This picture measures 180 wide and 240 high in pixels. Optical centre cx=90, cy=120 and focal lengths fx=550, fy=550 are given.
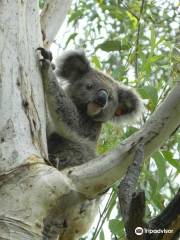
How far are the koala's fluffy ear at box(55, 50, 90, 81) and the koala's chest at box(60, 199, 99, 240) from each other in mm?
1005

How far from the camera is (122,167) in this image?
1.80 metres

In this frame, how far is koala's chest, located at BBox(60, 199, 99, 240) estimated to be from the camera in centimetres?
244

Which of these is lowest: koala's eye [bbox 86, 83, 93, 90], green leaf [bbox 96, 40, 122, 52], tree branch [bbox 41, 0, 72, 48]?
koala's eye [bbox 86, 83, 93, 90]

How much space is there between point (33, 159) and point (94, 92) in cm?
162

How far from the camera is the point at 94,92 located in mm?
3322

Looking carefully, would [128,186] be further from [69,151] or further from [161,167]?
[69,151]

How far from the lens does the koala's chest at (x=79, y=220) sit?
2.44 meters

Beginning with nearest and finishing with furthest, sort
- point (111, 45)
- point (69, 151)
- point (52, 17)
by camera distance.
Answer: point (52, 17) < point (69, 151) < point (111, 45)

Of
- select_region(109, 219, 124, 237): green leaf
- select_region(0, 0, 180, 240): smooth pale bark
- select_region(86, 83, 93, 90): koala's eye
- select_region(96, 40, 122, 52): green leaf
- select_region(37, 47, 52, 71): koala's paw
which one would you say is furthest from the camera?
select_region(86, 83, 93, 90): koala's eye

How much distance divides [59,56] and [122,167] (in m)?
1.54

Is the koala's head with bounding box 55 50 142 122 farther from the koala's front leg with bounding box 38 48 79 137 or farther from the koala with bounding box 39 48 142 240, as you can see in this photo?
the koala's front leg with bounding box 38 48 79 137

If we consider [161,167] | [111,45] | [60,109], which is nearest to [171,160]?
[161,167]

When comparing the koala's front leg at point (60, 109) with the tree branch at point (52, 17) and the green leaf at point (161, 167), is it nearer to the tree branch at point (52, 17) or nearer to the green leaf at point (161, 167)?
the tree branch at point (52, 17)

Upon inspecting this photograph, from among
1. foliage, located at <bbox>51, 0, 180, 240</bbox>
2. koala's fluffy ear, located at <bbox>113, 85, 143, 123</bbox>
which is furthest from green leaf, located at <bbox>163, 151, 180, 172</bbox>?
koala's fluffy ear, located at <bbox>113, 85, 143, 123</bbox>
